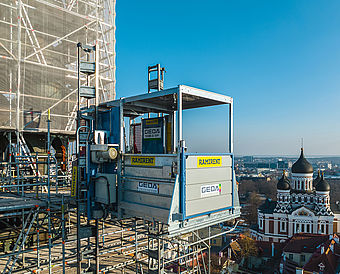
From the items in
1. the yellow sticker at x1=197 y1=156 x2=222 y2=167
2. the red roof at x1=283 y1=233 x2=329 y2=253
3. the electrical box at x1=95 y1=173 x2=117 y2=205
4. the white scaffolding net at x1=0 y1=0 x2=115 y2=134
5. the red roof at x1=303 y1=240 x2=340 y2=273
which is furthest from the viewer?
the red roof at x1=283 y1=233 x2=329 y2=253

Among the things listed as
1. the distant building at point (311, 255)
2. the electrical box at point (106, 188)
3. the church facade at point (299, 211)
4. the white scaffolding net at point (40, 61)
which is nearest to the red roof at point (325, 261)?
the distant building at point (311, 255)

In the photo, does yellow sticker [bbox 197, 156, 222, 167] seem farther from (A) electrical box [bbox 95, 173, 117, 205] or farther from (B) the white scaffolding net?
(B) the white scaffolding net

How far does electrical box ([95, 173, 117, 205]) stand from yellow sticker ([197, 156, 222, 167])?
1912 millimetres

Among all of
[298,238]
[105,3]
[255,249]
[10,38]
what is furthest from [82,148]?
[298,238]

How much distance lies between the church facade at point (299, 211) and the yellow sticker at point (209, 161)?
1587 inches

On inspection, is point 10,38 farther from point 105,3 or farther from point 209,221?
point 209,221

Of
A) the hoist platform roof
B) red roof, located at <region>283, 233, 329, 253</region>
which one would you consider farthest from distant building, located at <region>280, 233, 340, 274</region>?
the hoist platform roof

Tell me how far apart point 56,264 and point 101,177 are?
333cm

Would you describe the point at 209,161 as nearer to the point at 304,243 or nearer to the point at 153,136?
the point at 153,136

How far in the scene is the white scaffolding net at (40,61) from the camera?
12297mm

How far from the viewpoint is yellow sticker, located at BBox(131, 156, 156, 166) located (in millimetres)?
5645

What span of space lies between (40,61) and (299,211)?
40.2 metres

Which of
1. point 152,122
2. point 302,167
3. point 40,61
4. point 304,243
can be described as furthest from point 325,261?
→ point 40,61

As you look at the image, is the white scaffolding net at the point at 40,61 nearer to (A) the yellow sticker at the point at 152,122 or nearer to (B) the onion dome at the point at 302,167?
(A) the yellow sticker at the point at 152,122
